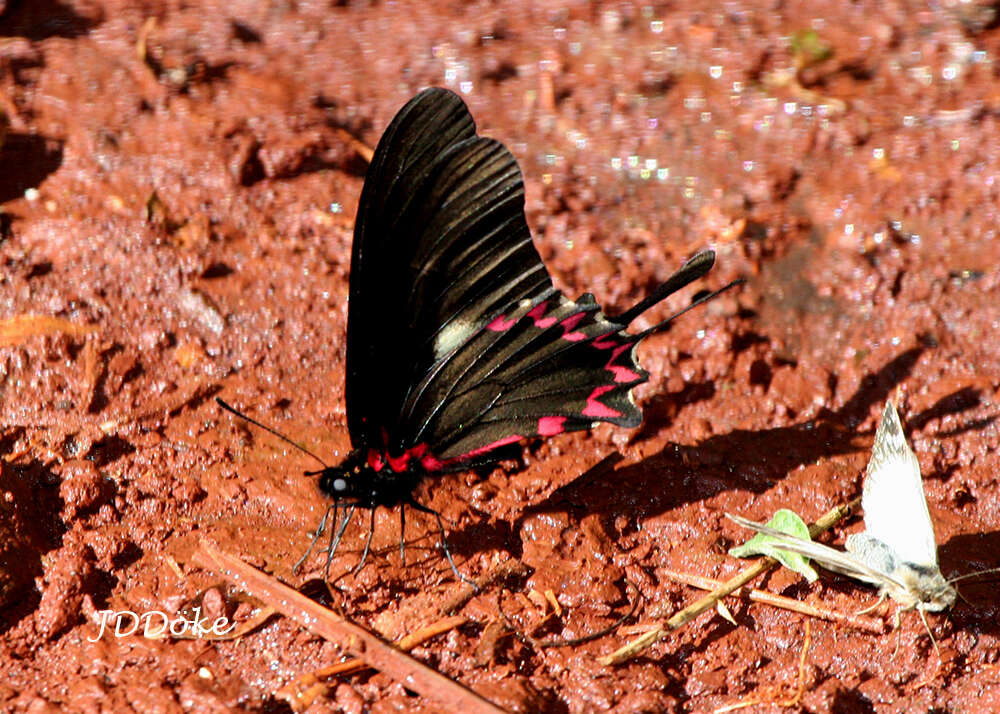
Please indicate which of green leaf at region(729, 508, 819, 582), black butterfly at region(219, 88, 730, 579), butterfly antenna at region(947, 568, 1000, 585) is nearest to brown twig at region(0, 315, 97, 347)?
black butterfly at region(219, 88, 730, 579)

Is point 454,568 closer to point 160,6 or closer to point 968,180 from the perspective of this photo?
point 968,180

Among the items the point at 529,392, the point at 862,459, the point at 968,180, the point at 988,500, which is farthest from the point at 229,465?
the point at 968,180

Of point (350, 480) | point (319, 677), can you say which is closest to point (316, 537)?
point (350, 480)

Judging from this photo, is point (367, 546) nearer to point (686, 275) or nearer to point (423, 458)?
point (423, 458)

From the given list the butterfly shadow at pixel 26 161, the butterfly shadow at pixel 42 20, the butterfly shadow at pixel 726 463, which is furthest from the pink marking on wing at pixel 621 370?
the butterfly shadow at pixel 42 20

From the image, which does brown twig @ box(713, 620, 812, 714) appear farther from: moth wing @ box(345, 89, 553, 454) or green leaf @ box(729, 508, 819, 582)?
moth wing @ box(345, 89, 553, 454)

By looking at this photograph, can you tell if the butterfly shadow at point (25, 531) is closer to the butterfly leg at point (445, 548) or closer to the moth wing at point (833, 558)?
the butterfly leg at point (445, 548)

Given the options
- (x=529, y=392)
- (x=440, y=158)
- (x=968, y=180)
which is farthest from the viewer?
(x=968, y=180)
